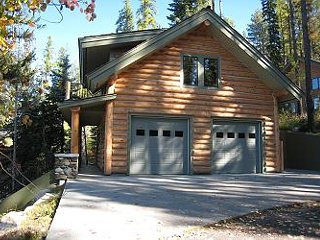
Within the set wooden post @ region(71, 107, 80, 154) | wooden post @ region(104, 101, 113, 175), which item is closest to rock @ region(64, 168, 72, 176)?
wooden post @ region(71, 107, 80, 154)

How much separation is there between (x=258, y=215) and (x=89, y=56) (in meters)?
12.9

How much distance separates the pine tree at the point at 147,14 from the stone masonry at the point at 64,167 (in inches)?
1727

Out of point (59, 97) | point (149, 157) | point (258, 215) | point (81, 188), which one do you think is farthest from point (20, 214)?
point (59, 97)

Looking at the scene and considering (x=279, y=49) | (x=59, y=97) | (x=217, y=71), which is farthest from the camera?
(x=279, y=49)

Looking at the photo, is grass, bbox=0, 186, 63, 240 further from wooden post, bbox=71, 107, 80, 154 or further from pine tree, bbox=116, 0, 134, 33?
pine tree, bbox=116, 0, 134, 33

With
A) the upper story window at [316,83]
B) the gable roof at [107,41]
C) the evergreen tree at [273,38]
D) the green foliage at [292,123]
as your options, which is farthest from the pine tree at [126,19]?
the gable roof at [107,41]

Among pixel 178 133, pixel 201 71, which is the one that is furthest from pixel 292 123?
pixel 178 133

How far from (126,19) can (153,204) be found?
5826cm

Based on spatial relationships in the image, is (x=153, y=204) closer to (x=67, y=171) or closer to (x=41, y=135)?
(x=67, y=171)

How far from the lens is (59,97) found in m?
22.2

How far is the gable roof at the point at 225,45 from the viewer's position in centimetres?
1438

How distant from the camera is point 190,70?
53.7 ft

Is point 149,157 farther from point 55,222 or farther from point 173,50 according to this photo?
point 55,222

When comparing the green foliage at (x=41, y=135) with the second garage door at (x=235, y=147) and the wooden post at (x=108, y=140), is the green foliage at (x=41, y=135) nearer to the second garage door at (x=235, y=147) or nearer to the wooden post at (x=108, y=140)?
the wooden post at (x=108, y=140)
